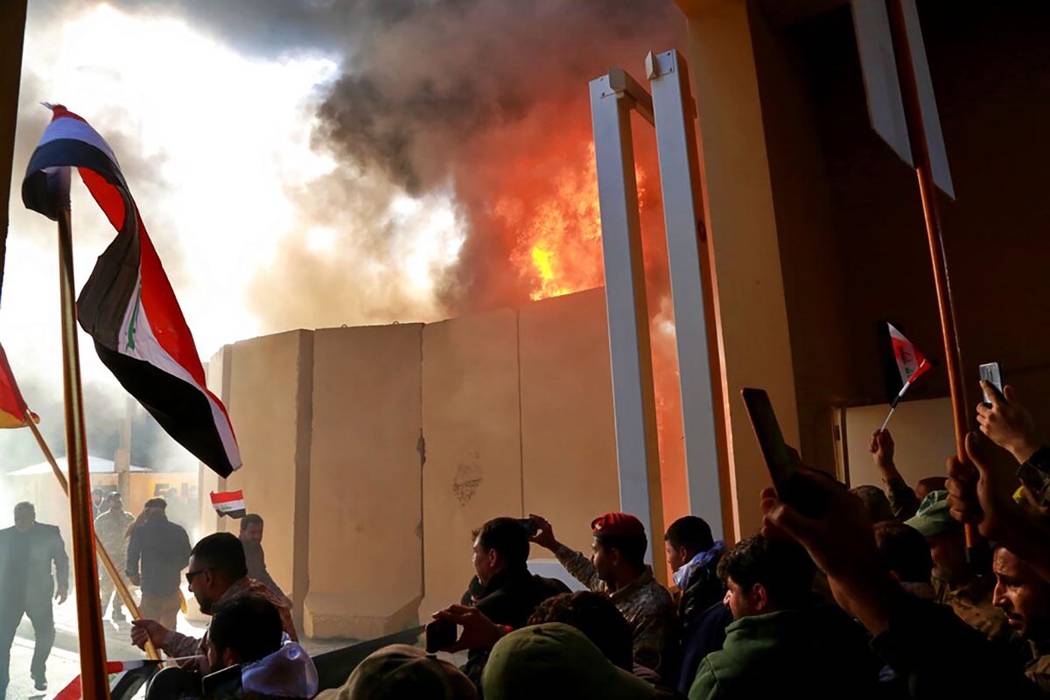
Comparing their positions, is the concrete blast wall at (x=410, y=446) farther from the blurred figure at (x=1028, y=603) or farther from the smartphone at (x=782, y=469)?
the smartphone at (x=782, y=469)

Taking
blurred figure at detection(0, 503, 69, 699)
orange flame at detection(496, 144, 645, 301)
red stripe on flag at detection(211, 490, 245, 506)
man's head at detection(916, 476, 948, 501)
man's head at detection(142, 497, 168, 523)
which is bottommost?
blurred figure at detection(0, 503, 69, 699)

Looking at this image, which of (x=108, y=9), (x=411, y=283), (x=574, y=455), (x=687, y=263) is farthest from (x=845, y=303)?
(x=108, y=9)

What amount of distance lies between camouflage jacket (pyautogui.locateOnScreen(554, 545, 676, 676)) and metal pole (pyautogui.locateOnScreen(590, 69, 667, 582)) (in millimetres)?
2318

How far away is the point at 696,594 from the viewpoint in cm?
291

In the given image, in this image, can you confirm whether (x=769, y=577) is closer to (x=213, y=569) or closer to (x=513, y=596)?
(x=513, y=596)

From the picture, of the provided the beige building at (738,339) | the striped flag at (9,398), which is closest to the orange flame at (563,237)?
the beige building at (738,339)

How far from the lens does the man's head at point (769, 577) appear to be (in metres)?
1.77

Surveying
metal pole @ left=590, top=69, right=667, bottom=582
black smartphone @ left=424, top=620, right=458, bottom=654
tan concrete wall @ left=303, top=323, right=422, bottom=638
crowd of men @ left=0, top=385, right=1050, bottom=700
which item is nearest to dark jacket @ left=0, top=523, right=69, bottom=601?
tan concrete wall @ left=303, top=323, right=422, bottom=638

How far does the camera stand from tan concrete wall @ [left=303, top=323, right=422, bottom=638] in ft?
30.3

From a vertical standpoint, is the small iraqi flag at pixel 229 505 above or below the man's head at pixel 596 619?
above

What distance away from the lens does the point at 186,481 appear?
859 inches

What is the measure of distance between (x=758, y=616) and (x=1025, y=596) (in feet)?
2.76

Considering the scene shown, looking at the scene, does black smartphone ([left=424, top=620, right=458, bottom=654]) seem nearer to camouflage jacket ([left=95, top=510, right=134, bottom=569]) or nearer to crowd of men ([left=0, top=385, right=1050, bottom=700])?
crowd of men ([left=0, top=385, right=1050, bottom=700])

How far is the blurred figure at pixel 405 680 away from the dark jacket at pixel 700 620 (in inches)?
45.5
